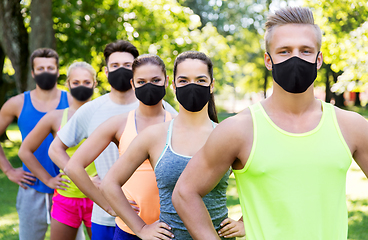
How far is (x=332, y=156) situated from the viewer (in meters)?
1.71

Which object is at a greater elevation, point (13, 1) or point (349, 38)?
point (13, 1)

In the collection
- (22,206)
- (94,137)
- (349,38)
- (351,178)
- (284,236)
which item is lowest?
(351,178)

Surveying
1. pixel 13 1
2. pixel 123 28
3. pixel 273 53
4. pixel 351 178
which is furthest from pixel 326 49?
pixel 273 53

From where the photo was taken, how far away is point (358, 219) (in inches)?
300

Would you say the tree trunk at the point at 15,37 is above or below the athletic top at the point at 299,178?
above

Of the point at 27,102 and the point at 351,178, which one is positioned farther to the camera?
the point at 351,178

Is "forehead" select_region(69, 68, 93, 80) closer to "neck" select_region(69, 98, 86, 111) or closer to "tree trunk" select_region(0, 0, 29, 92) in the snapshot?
"neck" select_region(69, 98, 86, 111)

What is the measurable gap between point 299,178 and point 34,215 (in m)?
3.54

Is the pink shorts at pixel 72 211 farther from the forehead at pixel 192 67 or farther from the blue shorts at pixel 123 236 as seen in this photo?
the forehead at pixel 192 67

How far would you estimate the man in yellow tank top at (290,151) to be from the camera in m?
1.71

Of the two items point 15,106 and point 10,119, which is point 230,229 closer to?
point 15,106

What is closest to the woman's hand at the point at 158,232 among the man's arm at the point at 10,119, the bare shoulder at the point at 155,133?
the bare shoulder at the point at 155,133

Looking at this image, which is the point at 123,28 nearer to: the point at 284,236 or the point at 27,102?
the point at 27,102

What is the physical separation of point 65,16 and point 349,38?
8.15m
